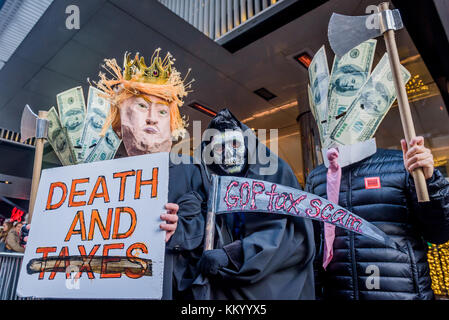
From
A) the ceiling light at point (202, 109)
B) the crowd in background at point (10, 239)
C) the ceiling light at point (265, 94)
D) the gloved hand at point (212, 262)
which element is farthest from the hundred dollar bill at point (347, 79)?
the crowd in background at point (10, 239)

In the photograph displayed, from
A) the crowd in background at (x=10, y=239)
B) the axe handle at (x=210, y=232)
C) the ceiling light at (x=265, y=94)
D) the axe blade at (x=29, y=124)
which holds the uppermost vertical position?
the ceiling light at (x=265, y=94)

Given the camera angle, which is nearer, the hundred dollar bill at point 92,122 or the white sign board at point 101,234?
the white sign board at point 101,234

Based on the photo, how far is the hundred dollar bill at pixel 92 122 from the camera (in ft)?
6.81

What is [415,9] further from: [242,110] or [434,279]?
[242,110]

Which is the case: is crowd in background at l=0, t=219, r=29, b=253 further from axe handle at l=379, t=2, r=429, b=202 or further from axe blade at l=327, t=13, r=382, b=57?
axe handle at l=379, t=2, r=429, b=202

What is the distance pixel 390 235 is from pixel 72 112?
2.18 metres

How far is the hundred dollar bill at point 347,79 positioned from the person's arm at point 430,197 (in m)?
0.45

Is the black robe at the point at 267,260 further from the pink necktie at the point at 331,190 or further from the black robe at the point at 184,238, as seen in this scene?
the pink necktie at the point at 331,190

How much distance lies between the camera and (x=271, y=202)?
1.04 meters

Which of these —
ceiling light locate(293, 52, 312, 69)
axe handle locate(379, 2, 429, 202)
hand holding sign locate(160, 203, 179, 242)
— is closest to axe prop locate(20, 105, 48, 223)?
hand holding sign locate(160, 203, 179, 242)

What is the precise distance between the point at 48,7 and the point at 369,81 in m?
2.60

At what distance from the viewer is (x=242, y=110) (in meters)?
4.22

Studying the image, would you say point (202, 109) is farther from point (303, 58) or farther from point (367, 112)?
point (367, 112)

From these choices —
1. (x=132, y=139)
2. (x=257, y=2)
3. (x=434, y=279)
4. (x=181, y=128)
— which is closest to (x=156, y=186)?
(x=132, y=139)
